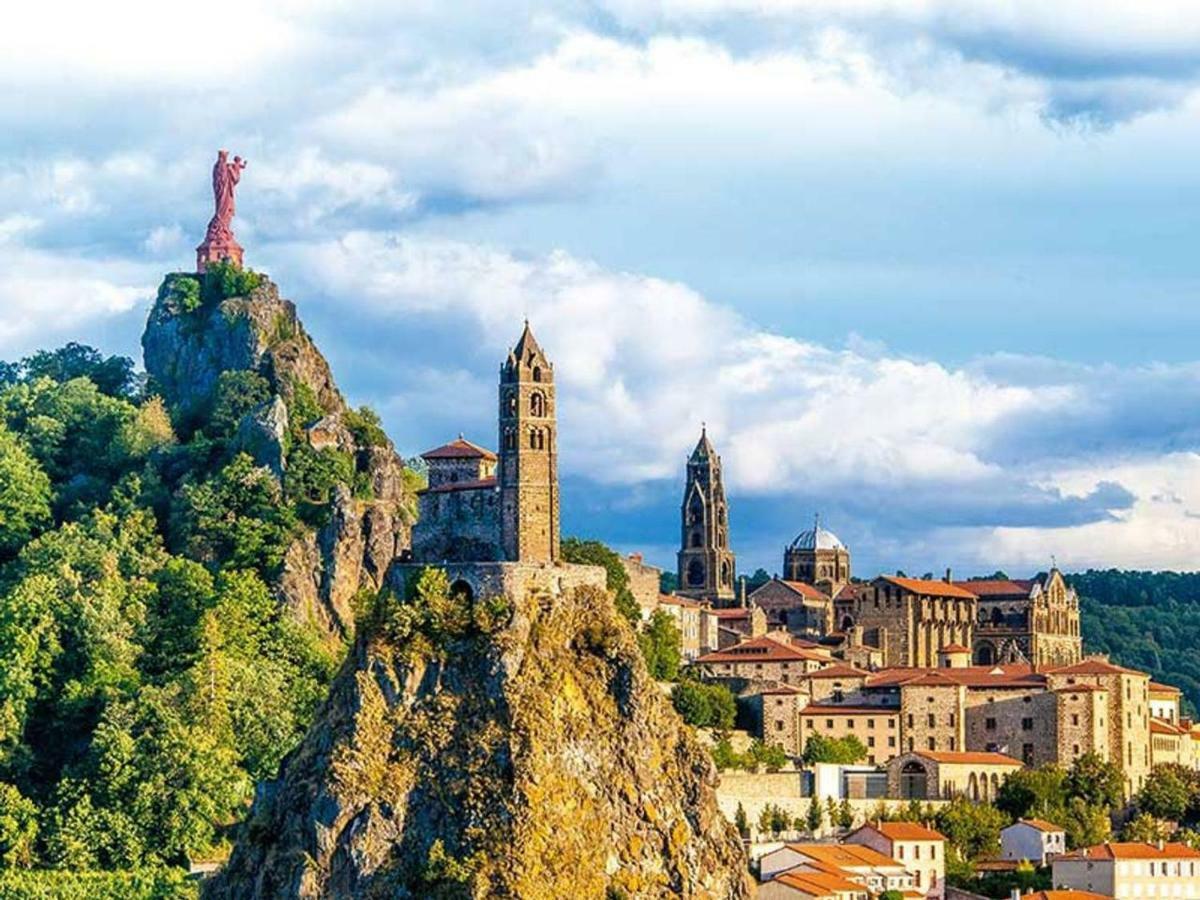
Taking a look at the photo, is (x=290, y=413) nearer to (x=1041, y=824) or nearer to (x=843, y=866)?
(x=843, y=866)

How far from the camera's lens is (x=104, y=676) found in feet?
336

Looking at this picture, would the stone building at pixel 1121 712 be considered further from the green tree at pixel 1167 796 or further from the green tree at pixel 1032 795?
the green tree at pixel 1032 795

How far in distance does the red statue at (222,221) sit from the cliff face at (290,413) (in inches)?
77.9

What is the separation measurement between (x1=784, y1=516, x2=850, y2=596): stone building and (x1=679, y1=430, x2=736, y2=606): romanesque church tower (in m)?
2.76

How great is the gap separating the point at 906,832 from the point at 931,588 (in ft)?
86.5

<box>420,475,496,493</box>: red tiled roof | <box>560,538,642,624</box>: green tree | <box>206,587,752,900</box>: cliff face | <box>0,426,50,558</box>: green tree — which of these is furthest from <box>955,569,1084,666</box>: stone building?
<box>0,426,50,558</box>: green tree

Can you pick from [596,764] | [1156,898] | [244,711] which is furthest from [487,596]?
[1156,898]

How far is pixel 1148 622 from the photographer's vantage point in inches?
6732

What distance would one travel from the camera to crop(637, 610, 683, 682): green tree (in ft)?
338

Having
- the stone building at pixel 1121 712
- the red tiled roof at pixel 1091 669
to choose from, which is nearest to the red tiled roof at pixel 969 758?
the stone building at pixel 1121 712

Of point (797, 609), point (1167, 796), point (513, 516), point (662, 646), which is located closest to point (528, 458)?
point (513, 516)

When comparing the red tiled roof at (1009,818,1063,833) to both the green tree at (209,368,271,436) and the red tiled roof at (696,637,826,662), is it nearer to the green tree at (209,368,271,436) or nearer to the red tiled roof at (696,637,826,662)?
the red tiled roof at (696,637,826,662)

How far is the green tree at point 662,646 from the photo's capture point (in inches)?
4050

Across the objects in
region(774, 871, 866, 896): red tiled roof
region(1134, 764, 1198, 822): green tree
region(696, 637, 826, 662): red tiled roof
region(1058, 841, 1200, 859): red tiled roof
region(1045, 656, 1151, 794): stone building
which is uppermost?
region(696, 637, 826, 662): red tiled roof
